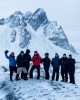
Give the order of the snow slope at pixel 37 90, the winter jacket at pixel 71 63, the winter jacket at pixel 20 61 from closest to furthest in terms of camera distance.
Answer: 1. the snow slope at pixel 37 90
2. the winter jacket at pixel 20 61
3. the winter jacket at pixel 71 63

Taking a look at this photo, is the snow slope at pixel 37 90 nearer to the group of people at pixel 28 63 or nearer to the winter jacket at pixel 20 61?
the group of people at pixel 28 63

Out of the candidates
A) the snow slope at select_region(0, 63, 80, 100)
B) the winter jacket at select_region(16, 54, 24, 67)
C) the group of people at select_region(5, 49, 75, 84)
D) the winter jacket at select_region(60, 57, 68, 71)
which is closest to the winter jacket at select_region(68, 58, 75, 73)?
the group of people at select_region(5, 49, 75, 84)

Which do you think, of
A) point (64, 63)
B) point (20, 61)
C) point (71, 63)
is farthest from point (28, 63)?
point (71, 63)

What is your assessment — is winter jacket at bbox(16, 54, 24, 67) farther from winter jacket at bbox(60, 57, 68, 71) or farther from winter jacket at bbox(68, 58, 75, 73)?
winter jacket at bbox(68, 58, 75, 73)

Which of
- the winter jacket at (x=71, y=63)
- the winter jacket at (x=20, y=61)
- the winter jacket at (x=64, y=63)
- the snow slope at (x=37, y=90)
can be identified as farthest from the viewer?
the winter jacket at (x=64, y=63)

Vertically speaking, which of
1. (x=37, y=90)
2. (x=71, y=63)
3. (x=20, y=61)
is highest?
(x=20, y=61)

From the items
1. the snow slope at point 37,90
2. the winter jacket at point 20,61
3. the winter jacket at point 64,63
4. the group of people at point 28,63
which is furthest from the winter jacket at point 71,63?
the winter jacket at point 20,61

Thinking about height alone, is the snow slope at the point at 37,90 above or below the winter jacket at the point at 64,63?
below

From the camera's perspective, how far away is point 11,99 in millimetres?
24922

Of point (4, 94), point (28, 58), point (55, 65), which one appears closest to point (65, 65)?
point (55, 65)

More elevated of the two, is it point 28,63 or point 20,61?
point 20,61

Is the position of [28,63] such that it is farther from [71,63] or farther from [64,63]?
[71,63]

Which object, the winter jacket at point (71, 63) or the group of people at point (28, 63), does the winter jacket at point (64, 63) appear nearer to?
the group of people at point (28, 63)

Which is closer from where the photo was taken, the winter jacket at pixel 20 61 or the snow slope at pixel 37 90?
the snow slope at pixel 37 90
